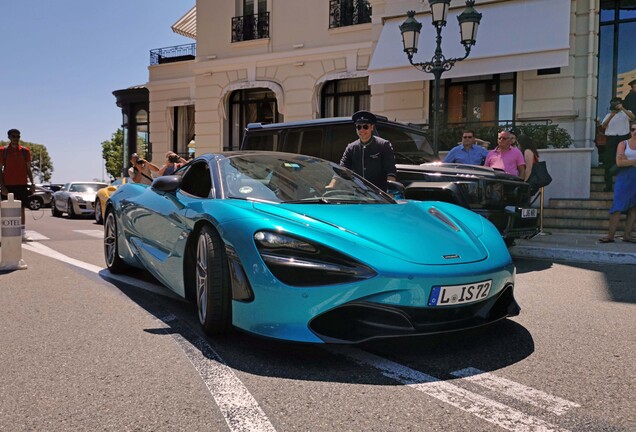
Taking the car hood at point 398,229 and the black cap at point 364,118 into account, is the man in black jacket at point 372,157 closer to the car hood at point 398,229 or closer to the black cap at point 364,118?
the black cap at point 364,118

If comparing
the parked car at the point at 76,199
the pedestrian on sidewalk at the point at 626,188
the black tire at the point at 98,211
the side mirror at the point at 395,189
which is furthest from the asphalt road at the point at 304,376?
the parked car at the point at 76,199

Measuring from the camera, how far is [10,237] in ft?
20.9

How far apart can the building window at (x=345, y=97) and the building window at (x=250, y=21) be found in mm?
3027

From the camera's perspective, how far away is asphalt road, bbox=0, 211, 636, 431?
2285mm

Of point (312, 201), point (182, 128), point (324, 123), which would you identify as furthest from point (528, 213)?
point (182, 128)

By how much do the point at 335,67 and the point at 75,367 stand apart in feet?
52.5

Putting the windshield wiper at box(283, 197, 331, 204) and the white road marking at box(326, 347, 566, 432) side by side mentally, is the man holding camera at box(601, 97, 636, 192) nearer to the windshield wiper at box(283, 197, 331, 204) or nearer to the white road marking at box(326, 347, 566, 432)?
the windshield wiper at box(283, 197, 331, 204)

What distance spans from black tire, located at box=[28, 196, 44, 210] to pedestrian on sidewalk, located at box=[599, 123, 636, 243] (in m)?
24.6

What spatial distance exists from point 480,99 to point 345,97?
510 centimetres

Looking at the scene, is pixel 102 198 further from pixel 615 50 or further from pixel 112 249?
pixel 615 50

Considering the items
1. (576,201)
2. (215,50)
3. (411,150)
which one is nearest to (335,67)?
(215,50)

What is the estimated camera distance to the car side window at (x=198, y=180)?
3990 millimetres

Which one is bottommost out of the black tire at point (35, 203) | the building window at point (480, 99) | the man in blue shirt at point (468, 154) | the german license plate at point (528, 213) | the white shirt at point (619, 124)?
the black tire at point (35, 203)

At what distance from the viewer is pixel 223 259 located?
3.26 meters
